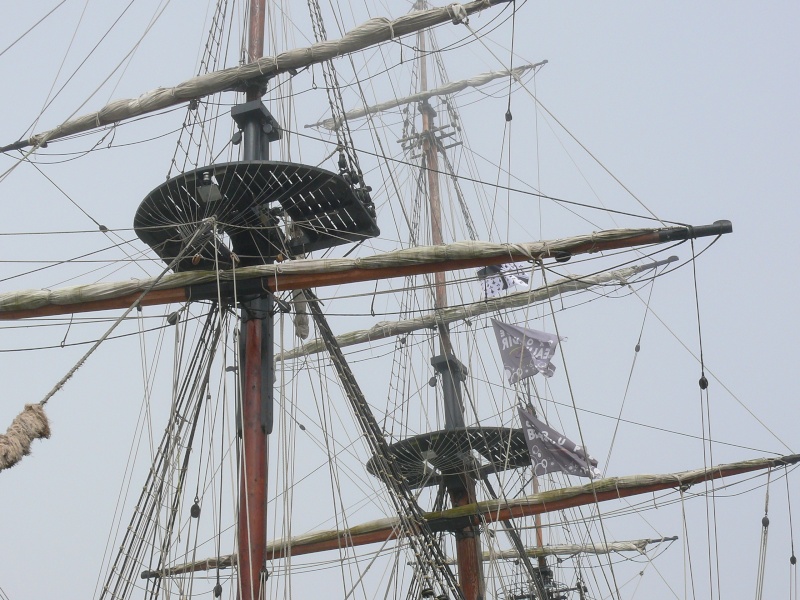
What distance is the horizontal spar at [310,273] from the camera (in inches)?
515

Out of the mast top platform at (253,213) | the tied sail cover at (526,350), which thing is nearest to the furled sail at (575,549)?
the tied sail cover at (526,350)

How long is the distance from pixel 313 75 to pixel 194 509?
21.5 ft

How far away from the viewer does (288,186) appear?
43.7ft

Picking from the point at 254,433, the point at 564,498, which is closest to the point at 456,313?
the point at 564,498

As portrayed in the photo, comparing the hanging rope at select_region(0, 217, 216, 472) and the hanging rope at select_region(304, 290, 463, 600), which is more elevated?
the hanging rope at select_region(304, 290, 463, 600)

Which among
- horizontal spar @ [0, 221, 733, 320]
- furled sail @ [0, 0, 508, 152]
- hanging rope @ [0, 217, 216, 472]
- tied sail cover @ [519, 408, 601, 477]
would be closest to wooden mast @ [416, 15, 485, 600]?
tied sail cover @ [519, 408, 601, 477]

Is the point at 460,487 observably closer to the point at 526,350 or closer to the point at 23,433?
the point at 526,350

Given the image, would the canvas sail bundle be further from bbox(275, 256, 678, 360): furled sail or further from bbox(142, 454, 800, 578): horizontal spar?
bbox(275, 256, 678, 360): furled sail

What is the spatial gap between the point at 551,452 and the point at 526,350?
170 cm

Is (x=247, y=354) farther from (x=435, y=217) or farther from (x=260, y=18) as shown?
(x=435, y=217)

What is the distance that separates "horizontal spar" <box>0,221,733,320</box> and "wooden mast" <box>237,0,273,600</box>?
0.46 metres

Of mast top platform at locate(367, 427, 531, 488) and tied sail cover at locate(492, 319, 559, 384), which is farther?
mast top platform at locate(367, 427, 531, 488)

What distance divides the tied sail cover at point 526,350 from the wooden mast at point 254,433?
3731mm

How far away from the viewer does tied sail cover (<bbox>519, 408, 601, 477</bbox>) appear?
15.2 metres
